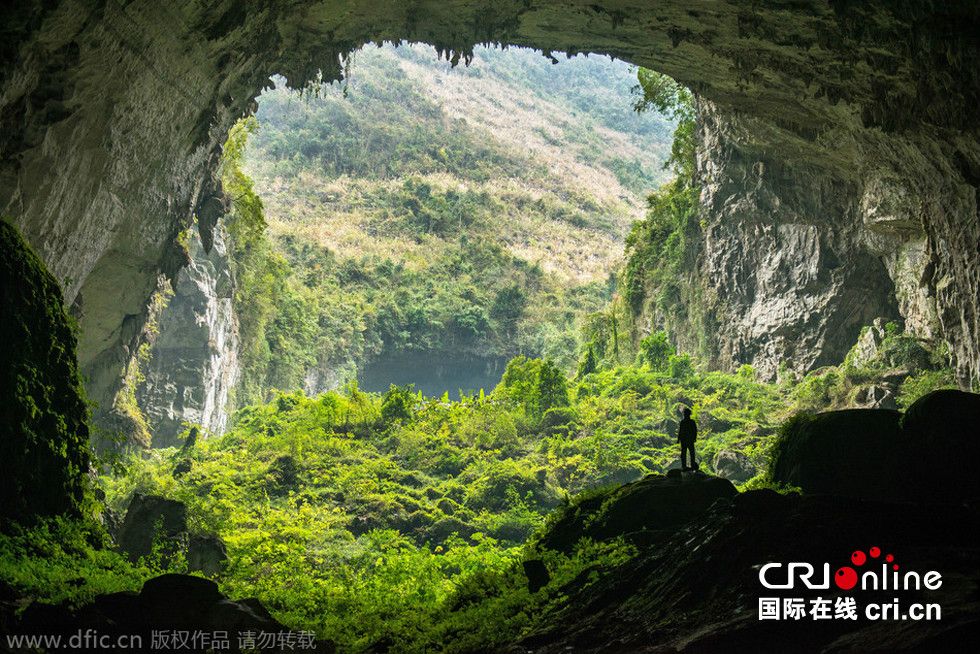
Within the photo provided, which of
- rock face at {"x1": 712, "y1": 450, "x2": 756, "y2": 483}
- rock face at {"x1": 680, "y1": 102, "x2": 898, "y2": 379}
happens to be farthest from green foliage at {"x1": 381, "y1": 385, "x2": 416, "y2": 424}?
rock face at {"x1": 680, "y1": 102, "x2": 898, "y2": 379}

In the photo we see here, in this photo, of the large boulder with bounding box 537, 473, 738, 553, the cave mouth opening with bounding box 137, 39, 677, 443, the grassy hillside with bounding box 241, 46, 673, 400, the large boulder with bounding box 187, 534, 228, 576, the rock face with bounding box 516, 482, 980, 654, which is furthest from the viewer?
the grassy hillside with bounding box 241, 46, 673, 400

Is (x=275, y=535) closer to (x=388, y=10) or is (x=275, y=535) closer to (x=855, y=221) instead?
(x=388, y=10)

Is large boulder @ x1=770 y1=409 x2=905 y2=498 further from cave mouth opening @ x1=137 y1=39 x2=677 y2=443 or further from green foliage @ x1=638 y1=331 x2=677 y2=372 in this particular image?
green foliage @ x1=638 y1=331 x2=677 y2=372

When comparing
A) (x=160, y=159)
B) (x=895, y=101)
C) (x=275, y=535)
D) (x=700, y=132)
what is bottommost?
(x=275, y=535)

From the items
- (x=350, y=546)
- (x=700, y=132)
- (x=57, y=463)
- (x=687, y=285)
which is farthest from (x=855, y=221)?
(x=57, y=463)

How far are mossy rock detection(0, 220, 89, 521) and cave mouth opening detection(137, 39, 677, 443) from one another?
10.7 m

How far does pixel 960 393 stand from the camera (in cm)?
927

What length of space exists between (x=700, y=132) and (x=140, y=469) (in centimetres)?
1777

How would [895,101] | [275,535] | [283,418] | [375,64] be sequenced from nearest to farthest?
[895,101] → [275,535] → [283,418] → [375,64]

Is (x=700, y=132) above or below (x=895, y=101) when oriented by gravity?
above

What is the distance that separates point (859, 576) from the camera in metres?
6.73

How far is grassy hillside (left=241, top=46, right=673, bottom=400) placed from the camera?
4328cm

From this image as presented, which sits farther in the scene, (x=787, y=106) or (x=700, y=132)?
(x=700, y=132)

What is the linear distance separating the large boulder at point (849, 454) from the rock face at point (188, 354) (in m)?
20.7
